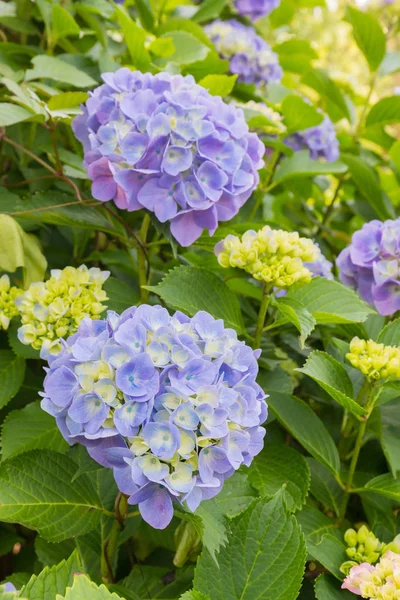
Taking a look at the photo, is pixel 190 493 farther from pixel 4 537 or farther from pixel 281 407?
pixel 4 537

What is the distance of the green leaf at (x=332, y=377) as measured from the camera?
965mm

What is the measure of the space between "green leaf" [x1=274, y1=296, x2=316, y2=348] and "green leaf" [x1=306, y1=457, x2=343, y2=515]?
0.31 meters

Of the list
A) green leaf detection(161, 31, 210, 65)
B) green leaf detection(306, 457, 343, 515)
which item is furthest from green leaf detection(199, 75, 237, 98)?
green leaf detection(306, 457, 343, 515)

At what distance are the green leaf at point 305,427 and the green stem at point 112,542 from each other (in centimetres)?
28

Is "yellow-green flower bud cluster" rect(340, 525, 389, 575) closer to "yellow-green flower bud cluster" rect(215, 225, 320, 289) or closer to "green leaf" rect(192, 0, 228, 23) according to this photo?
"yellow-green flower bud cluster" rect(215, 225, 320, 289)

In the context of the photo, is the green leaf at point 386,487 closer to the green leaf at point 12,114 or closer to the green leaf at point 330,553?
the green leaf at point 330,553

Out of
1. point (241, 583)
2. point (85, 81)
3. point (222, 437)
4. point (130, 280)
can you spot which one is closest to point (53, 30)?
point (85, 81)

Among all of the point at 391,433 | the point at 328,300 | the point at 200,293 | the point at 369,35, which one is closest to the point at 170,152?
the point at 200,293

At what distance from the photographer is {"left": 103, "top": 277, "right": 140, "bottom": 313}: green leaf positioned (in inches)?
48.1

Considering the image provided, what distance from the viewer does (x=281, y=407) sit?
1.11m

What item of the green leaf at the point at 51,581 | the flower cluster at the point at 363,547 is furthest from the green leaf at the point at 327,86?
the green leaf at the point at 51,581

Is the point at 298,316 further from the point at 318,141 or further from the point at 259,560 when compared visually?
the point at 318,141

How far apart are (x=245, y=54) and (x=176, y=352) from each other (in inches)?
49.2

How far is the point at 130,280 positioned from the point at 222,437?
657mm
